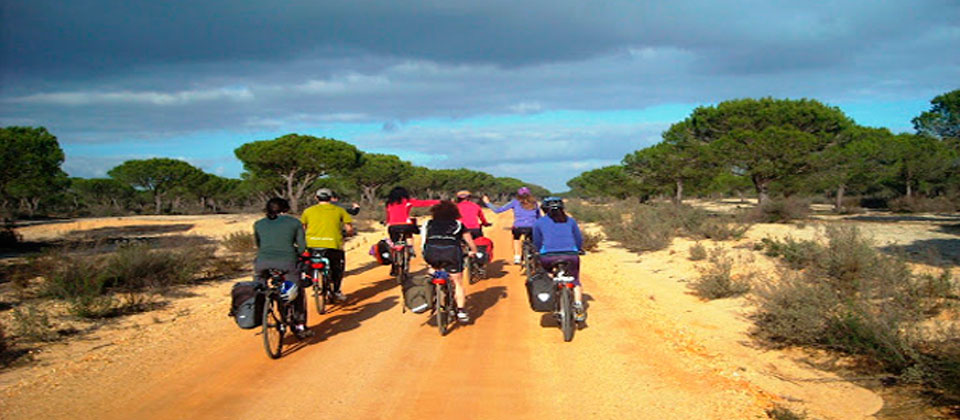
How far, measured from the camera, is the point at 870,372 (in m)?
6.24

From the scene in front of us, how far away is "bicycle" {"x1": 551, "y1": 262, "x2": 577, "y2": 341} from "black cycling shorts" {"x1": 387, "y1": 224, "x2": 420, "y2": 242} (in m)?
3.98

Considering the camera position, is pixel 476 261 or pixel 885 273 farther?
pixel 476 261

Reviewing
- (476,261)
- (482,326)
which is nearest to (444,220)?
(482,326)

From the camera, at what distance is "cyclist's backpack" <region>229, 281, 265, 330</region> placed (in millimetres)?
6754

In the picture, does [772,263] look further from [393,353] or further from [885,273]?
[393,353]

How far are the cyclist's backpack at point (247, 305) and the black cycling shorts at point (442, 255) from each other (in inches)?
86.7

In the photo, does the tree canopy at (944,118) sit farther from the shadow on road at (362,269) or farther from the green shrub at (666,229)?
the shadow on road at (362,269)

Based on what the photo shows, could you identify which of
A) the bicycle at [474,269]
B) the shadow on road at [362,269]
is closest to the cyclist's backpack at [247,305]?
the bicycle at [474,269]

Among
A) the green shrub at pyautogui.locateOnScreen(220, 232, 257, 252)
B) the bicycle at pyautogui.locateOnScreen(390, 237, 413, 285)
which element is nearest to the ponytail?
the bicycle at pyautogui.locateOnScreen(390, 237, 413, 285)

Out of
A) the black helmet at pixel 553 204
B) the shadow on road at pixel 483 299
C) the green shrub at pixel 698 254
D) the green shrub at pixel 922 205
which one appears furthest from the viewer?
the green shrub at pixel 922 205

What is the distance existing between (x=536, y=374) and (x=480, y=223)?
20.8 ft

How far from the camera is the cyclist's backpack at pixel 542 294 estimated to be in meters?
7.91

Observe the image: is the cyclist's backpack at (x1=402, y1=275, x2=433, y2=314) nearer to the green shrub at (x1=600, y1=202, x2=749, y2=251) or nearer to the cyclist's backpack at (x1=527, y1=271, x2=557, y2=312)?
the cyclist's backpack at (x1=527, y1=271, x2=557, y2=312)

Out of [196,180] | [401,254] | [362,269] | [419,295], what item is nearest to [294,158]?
[196,180]
